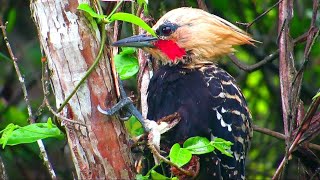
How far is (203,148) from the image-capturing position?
8.39ft

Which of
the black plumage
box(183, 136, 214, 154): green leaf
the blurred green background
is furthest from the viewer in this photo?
the blurred green background

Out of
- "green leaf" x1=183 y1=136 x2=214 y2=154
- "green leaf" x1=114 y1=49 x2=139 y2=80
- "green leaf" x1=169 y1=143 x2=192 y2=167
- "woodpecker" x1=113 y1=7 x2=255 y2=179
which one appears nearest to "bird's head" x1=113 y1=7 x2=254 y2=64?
"woodpecker" x1=113 y1=7 x2=255 y2=179

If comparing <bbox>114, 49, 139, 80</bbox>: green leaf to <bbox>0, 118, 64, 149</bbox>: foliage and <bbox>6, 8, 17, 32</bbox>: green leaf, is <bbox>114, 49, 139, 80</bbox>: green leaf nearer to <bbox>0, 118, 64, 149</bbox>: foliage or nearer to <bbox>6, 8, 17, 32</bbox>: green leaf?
Result: <bbox>0, 118, 64, 149</bbox>: foliage

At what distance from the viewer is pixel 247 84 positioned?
15.9ft

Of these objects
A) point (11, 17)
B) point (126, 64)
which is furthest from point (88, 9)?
point (11, 17)

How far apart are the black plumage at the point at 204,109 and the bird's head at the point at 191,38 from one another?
7cm

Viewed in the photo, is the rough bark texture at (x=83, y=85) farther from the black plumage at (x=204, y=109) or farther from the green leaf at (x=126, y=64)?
the black plumage at (x=204, y=109)

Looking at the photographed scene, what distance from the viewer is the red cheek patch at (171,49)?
3287 mm

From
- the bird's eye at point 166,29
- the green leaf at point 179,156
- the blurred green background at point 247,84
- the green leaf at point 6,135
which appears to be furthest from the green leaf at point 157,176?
the blurred green background at point 247,84

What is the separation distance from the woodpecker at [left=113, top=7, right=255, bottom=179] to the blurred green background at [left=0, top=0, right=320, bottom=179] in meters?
0.90

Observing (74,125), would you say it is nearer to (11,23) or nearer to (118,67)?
(118,67)

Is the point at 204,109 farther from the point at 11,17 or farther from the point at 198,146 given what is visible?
the point at 11,17

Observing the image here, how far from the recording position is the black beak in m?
2.97

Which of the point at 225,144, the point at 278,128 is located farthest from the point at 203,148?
the point at 278,128
